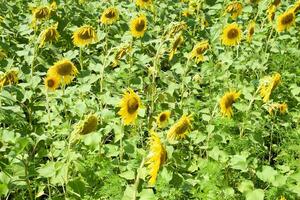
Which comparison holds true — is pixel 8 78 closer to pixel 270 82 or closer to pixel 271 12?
pixel 270 82

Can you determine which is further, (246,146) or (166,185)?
(246,146)

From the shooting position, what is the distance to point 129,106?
2.93 meters

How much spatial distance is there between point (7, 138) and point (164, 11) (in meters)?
2.95

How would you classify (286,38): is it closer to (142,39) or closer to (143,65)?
(142,39)

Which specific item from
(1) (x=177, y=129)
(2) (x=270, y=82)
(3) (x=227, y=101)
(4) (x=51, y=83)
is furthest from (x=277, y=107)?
(4) (x=51, y=83)

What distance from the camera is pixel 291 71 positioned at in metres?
4.61

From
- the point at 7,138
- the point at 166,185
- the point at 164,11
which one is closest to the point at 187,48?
the point at 164,11

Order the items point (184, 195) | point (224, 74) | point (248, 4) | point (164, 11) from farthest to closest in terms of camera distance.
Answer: point (248, 4) < point (164, 11) < point (224, 74) < point (184, 195)

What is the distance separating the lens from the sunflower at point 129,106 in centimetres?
291

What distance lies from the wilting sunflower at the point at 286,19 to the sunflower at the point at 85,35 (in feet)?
5.44

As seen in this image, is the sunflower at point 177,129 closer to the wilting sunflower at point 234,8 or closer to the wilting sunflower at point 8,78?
the wilting sunflower at point 8,78

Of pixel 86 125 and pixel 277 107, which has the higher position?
pixel 86 125

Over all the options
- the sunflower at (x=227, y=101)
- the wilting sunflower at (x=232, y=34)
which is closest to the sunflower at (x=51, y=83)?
the sunflower at (x=227, y=101)

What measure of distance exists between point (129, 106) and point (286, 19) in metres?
2.07
